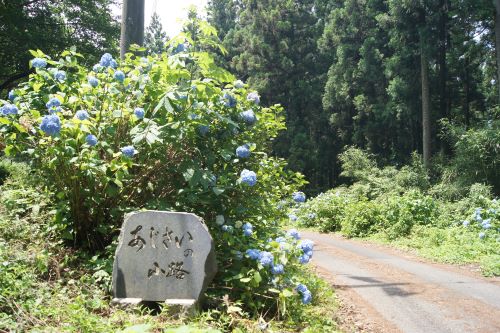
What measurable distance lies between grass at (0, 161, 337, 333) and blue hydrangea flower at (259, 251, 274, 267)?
431mm

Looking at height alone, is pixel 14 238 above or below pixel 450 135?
below

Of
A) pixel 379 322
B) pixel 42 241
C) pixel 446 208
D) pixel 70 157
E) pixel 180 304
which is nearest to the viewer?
pixel 180 304

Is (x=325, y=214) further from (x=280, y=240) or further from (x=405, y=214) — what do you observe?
(x=280, y=240)

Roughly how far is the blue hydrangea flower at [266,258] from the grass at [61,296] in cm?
43

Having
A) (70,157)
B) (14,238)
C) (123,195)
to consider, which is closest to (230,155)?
(123,195)

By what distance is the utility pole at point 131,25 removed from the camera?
5.47m

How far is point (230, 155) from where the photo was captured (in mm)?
3961

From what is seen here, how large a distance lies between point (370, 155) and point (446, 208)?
12.7 meters

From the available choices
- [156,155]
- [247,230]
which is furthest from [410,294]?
[156,155]

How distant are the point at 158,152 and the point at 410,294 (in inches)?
141

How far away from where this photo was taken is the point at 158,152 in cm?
386

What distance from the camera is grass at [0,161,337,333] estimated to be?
117 inches

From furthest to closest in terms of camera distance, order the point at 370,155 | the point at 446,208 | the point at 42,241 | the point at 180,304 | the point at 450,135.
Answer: the point at 370,155, the point at 450,135, the point at 446,208, the point at 42,241, the point at 180,304

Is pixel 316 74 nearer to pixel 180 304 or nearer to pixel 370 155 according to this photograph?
pixel 370 155
